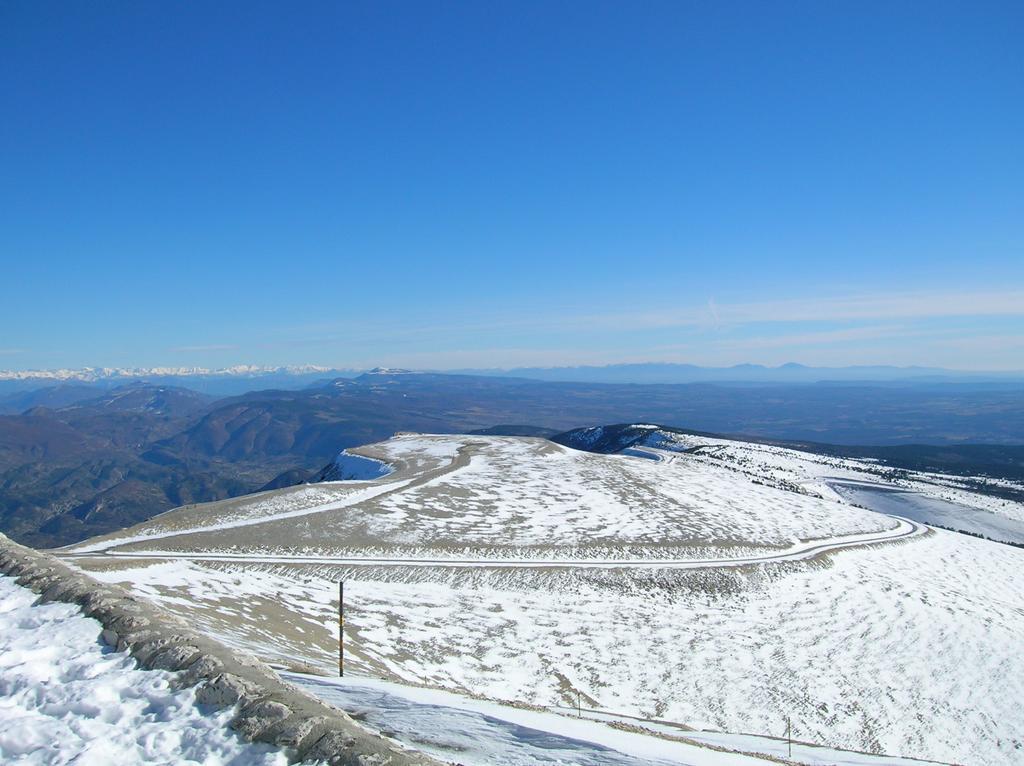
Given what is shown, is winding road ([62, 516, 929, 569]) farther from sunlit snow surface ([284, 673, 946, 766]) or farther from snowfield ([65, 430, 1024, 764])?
sunlit snow surface ([284, 673, 946, 766])

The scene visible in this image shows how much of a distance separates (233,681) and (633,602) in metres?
23.4

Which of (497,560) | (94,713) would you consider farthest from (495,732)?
(497,560)

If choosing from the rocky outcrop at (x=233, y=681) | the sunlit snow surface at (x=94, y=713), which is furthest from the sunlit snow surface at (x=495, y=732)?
the sunlit snow surface at (x=94, y=713)

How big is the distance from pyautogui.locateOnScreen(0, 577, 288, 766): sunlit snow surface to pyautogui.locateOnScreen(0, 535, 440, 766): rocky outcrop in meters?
0.18

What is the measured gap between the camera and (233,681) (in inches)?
307

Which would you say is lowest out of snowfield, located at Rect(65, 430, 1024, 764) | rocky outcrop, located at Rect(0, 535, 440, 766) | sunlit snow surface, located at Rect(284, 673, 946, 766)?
snowfield, located at Rect(65, 430, 1024, 764)

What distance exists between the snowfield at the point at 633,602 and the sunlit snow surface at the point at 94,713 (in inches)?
217

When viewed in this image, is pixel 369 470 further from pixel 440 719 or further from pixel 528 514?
pixel 440 719

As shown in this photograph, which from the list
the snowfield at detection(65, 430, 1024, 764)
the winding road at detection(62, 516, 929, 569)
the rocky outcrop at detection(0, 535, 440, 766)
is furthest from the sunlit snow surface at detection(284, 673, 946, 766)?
the winding road at detection(62, 516, 929, 569)

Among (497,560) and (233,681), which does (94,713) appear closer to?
(233,681)

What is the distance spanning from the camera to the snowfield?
19.3m

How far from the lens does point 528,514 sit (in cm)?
4203

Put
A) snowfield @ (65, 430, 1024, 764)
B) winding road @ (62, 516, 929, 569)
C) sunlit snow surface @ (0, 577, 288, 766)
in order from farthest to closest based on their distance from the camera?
winding road @ (62, 516, 929, 569), snowfield @ (65, 430, 1024, 764), sunlit snow surface @ (0, 577, 288, 766)

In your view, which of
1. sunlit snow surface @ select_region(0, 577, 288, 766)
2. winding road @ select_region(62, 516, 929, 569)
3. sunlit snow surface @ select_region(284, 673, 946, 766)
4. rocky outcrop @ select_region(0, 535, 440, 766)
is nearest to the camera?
rocky outcrop @ select_region(0, 535, 440, 766)
